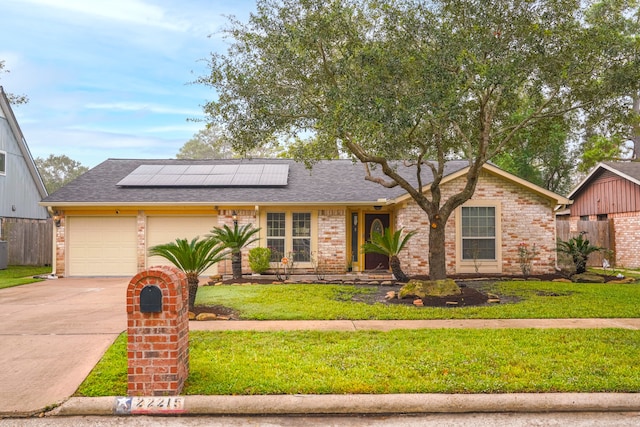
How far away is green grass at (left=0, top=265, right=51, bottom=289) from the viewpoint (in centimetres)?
1372

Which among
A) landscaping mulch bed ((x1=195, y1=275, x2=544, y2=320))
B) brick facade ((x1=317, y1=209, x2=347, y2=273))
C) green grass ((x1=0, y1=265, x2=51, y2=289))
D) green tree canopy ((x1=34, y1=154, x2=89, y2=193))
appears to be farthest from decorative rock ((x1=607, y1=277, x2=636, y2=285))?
green tree canopy ((x1=34, y1=154, x2=89, y2=193))

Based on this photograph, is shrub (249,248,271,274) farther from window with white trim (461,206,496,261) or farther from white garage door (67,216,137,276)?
window with white trim (461,206,496,261)

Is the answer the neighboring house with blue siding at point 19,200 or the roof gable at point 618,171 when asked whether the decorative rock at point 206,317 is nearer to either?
the neighboring house with blue siding at point 19,200

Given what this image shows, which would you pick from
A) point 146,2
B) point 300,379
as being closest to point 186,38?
point 146,2

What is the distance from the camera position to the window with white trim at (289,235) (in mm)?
15414

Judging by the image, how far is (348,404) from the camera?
4.42m

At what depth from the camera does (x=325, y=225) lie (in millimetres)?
15359

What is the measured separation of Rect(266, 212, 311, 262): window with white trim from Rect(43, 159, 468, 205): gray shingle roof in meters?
0.65

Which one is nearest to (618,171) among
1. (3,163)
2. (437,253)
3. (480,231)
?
(480,231)

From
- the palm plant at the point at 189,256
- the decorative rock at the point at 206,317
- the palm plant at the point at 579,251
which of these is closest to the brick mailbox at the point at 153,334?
the decorative rock at the point at 206,317

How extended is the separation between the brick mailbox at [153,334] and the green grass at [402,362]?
0.25 m

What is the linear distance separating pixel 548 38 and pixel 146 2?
9.01 metres

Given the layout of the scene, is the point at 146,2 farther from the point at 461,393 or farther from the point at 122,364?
the point at 461,393

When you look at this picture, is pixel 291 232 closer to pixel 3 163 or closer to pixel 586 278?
pixel 586 278
